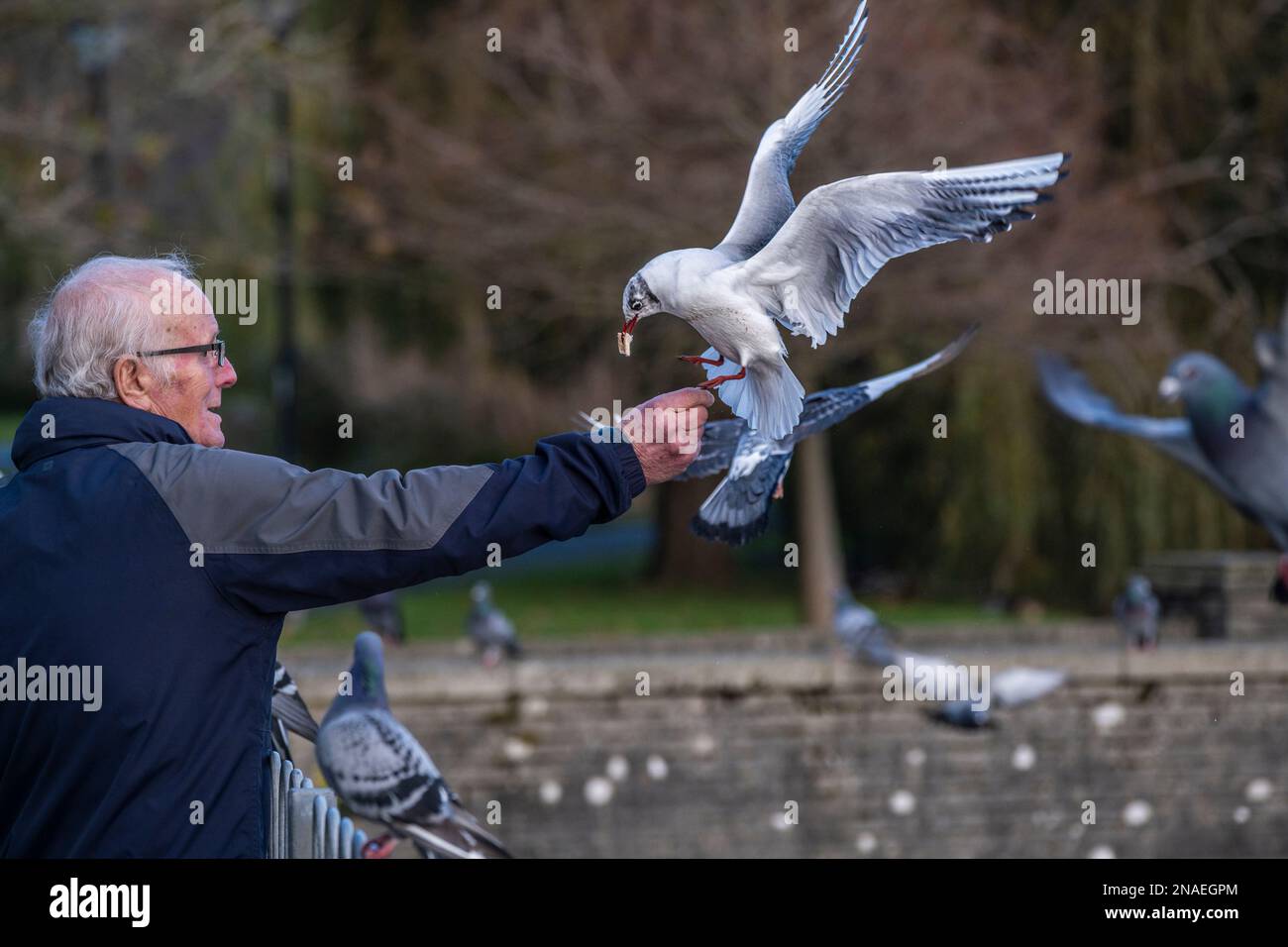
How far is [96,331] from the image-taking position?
221 cm

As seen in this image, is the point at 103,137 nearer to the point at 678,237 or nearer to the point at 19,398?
the point at 678,237

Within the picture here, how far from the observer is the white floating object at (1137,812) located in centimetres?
982

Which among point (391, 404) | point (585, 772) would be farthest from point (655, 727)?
point (391, 404)

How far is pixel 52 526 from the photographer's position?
2.03 metres

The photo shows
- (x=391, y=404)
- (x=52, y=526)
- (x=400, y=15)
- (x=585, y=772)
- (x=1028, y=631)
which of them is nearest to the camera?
(x=52, y=526)

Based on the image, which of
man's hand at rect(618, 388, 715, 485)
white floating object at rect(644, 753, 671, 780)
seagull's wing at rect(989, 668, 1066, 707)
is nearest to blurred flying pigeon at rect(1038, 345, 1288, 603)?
seagull's wing at rect(989, 668, 1066, 707)

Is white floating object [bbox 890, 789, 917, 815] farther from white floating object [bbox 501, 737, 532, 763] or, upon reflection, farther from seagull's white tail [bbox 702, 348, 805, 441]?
seagull's white tail [bbox 702, 348, 805, 441]

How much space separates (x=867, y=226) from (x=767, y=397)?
31 centimetres

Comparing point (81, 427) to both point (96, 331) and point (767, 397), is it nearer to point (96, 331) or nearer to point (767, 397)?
point (96, 331)

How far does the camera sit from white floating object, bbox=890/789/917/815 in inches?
381

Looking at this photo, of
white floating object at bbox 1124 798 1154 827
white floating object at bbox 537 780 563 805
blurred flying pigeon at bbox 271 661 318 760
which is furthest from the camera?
white floating object at bbox 1124 798 1154 827

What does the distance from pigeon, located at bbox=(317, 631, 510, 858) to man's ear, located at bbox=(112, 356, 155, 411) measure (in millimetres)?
2030

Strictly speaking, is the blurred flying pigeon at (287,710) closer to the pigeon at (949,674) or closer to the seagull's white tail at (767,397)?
the seagull's white tail at (767,397)

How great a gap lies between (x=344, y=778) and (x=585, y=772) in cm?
527
